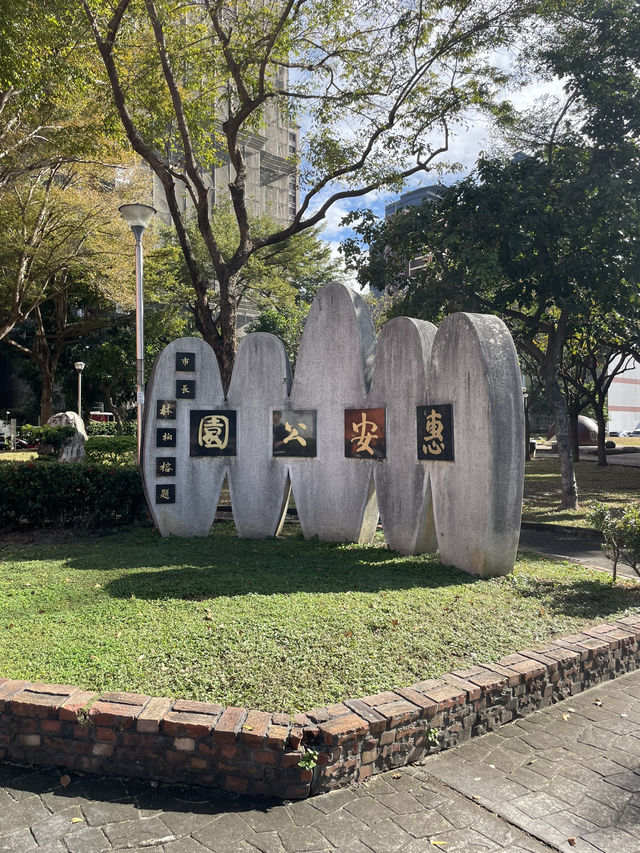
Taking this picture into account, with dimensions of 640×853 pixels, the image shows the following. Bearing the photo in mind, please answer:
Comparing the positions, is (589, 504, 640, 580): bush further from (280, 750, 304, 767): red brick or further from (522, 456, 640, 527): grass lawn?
(280, 750, 304, 767): red brick

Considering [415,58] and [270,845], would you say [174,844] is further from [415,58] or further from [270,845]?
[415,58]

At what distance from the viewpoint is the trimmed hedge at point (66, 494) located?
29.9 ft

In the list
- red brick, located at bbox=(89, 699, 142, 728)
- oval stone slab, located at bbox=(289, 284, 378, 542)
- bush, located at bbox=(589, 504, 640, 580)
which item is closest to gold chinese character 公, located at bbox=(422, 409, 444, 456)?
oval stone slab, located at bbox=(289, 284, 378, 542)

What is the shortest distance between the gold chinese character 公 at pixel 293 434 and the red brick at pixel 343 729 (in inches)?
218

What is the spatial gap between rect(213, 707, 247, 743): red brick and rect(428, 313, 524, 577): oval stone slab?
3.99 metres

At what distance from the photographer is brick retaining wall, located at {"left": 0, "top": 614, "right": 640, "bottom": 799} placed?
10.8ft

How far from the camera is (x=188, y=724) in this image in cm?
336

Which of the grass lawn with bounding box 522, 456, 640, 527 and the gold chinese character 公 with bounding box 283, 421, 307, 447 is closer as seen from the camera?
the gold chinese character 公 with bounding box 283, 421, 307, 447

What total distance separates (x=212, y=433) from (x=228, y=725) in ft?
19.7

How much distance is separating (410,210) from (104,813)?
12053 mm

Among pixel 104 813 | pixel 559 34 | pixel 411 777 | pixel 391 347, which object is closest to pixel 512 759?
pixel 411 777

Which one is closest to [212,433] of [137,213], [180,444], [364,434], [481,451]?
[180,444]

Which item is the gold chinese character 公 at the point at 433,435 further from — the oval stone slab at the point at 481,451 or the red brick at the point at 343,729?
the red brick at the point at 343,729

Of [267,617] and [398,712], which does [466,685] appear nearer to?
[398,712]
